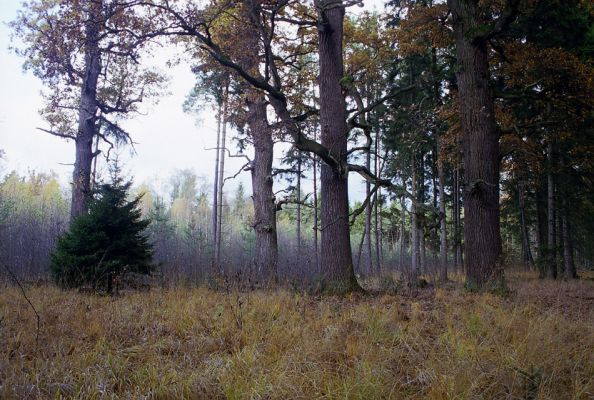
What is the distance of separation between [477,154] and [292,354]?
5384mm

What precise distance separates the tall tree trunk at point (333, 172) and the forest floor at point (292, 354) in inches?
91.0

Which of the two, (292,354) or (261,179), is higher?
(261,179)

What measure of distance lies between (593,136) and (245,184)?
31255 millimetres

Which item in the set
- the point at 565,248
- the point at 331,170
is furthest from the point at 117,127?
the point at 565,248

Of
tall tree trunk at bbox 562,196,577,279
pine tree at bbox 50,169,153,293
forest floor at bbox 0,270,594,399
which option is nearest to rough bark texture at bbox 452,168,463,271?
tall tree trunk at bbox 562,196,577,279

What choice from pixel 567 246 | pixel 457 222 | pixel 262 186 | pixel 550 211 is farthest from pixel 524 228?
pixel 262 186

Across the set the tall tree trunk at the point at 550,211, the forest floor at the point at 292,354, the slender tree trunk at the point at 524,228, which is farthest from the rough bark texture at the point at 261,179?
the slender tree trunk at the point at 524,228

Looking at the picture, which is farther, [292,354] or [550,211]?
[550,211]

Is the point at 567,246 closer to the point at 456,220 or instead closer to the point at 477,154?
the point at 456,220

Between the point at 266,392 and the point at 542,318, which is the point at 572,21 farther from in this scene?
the point at 266,392

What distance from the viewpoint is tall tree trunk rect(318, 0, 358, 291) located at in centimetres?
698

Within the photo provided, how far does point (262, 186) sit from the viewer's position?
35.2ft

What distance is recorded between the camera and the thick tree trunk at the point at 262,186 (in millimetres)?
10211

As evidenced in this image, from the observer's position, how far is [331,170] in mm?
7188
